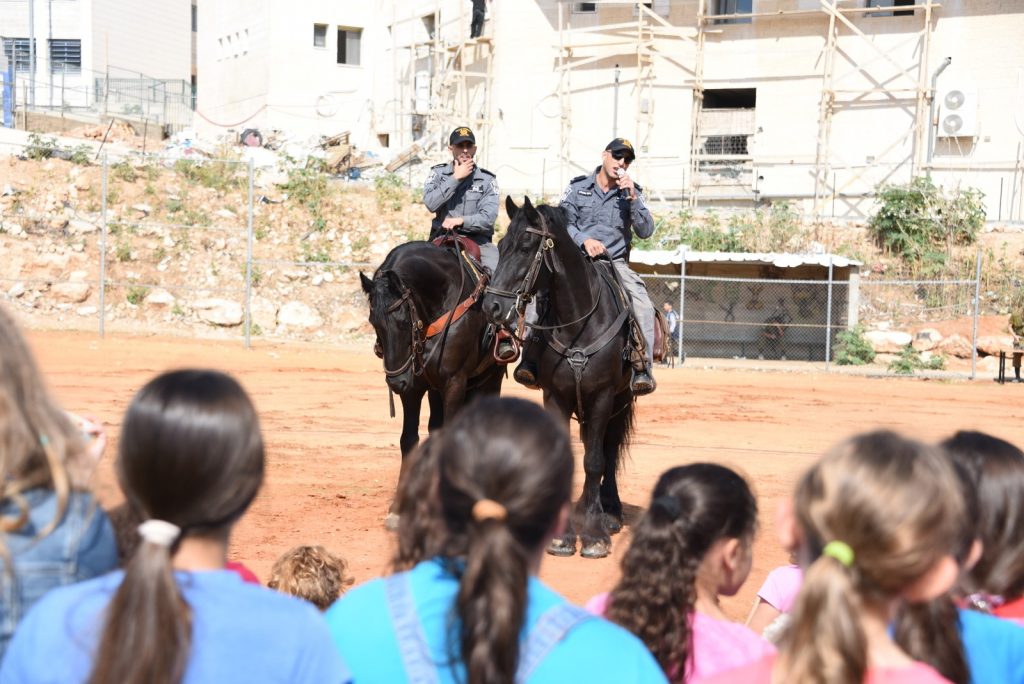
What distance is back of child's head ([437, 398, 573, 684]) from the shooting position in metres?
2.26

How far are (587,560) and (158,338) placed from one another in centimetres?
1691

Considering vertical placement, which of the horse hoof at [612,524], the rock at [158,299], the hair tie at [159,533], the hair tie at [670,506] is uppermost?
the hair tie at [159,533]

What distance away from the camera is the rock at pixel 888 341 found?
24.6 meters

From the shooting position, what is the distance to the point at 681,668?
2.85 m

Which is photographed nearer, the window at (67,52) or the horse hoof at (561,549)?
the horse hoof at (561,549)

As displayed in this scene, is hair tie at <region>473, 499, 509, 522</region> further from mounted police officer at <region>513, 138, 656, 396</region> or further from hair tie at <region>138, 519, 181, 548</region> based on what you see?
mounted police officer at <region>513, 138, 656, 396</region>

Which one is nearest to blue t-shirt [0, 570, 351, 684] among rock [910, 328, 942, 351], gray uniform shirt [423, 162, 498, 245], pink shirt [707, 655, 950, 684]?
pink shirt [707, 655, 950, 684]

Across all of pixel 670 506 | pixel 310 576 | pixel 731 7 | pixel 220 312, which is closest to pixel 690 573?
pixel 670 506

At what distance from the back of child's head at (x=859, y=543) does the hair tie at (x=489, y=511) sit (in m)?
0.63

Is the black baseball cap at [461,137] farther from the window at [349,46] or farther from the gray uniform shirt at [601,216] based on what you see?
the window at [349,46]

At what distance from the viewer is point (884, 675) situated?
2.23 metres

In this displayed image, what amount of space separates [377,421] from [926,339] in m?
15.2

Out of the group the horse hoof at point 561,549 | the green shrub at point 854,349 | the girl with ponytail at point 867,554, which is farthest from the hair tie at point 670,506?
the green shrub at point 854,349

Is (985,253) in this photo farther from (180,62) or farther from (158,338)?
(180,62)
